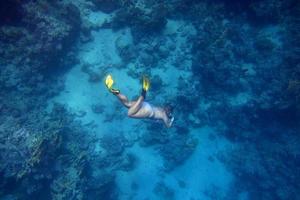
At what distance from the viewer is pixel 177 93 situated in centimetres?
1395

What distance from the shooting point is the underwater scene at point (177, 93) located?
527 inches

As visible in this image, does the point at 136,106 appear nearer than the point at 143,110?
Yes

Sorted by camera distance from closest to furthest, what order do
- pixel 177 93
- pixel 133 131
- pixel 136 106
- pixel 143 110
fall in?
pixel 136 106 < pixel 143 110 < pixel 177 93 < pixel 133 131

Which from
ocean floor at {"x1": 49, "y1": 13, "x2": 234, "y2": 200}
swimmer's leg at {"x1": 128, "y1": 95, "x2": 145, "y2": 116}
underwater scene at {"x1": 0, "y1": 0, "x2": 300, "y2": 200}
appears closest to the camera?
swimmer's leg at {"x1": 128, "y1": 95, "x2": 145, "y2": 116}

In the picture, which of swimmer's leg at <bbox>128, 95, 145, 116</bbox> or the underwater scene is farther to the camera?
the underwater scene

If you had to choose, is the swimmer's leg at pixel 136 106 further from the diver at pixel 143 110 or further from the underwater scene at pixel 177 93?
the underwater scene at pixel 177 93

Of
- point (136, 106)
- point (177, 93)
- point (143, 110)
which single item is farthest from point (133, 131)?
point (136, 106)

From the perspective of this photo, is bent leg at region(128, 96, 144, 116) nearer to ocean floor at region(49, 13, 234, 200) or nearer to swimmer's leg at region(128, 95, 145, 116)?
swimmer's leg at region(128, 95, 145, 116)

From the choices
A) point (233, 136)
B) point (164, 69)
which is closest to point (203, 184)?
point (233, 136)

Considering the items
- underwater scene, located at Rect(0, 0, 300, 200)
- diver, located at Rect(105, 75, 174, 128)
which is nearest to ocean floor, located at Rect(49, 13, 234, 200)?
underwater scene, located at Rect(0, 0, 300, 200)

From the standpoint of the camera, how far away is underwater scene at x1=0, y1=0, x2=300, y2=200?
43.9ft

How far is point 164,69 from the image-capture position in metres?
14.5

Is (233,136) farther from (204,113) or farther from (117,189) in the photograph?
(117,189)

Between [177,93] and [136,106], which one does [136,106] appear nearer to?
[136,106]
